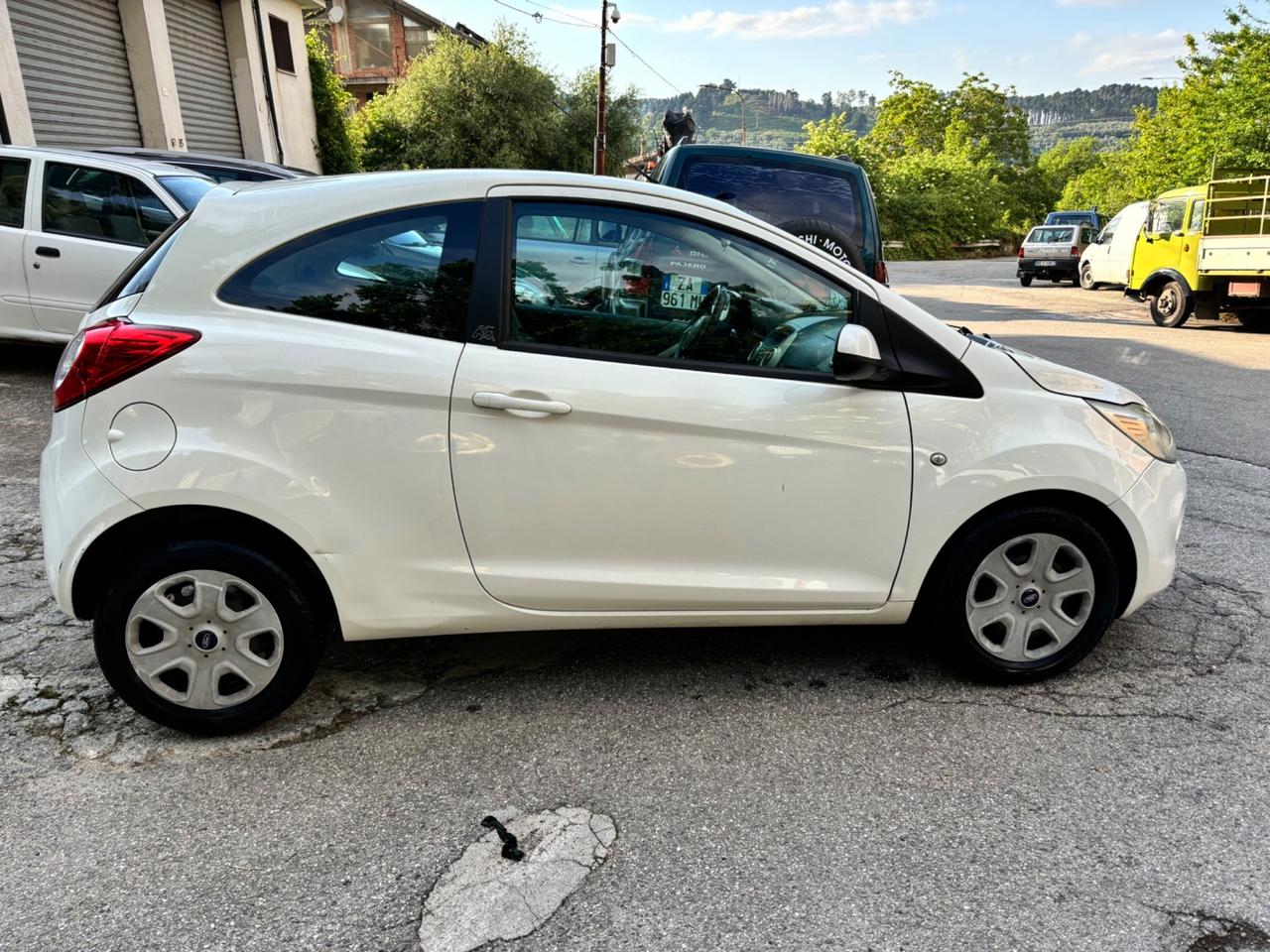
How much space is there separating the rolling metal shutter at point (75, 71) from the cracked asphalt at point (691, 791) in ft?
35.9

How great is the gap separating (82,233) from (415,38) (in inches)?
1702

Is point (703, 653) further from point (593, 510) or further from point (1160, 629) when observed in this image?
point (1160, 629)

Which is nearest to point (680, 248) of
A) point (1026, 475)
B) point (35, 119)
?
point (1026, 475)

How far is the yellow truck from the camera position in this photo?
Answer: 41.1 feet

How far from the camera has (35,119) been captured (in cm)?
1181

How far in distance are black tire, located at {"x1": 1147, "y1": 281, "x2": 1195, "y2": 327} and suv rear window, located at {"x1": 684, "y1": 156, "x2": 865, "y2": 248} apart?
9.60m

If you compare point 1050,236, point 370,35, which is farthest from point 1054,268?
point 370,35

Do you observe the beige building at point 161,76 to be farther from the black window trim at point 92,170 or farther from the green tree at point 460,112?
the green tree at point 460,112

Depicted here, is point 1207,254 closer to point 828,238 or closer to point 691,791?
point 828,238

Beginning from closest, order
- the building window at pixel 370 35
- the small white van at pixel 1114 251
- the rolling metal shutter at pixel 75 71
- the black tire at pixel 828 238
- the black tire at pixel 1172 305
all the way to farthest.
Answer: the black tire at pixel 828 238 < the rolling metal shutter at pixel 75 71 < the black tire at pixel 1172 305 < the small white van at pixel 1114 251 < the building window at pixel 370 35

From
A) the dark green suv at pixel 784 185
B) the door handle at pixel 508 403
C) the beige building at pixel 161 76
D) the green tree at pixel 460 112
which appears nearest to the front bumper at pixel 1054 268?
the green tree at pixel 460 112

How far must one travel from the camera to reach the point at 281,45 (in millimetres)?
18531

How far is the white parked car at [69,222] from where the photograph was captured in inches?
267

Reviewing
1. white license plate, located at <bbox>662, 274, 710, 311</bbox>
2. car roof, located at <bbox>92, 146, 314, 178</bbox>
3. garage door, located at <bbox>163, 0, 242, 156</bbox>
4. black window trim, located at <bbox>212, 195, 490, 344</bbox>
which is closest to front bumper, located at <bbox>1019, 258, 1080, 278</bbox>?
garage door, located at <bbox>163, 0, 242, 156</bbox>
